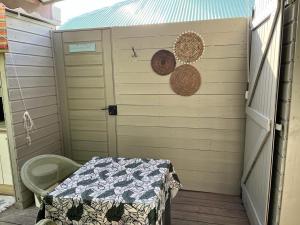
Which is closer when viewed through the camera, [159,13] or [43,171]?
[43,171]

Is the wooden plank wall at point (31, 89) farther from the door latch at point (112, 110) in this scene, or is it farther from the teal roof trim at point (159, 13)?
the door latch at point (112, 110)

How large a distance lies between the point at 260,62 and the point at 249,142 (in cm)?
87

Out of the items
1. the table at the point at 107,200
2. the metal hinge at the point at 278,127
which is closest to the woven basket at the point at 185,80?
the metal hinge at the point at 278,127

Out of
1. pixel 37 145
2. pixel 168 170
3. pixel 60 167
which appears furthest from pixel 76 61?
pixel 168 170

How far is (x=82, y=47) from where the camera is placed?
3033 mm

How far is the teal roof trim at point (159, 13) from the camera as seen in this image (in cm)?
278

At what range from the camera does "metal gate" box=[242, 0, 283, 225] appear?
1721mm

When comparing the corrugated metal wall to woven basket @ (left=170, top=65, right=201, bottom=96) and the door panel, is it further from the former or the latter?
the door panel

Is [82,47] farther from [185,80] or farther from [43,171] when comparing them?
[43,171]

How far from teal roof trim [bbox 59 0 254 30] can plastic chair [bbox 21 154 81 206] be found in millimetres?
1756

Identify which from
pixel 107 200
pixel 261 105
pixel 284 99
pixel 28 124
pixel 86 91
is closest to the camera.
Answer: pixel 107 200

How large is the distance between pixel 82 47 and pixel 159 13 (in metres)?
1.13

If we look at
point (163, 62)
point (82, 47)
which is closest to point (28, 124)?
point (82, 47)

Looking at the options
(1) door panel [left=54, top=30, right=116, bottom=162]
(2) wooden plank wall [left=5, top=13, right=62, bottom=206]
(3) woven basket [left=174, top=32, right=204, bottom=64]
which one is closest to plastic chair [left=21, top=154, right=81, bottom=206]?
(2) wooden plank wall [left=5, top=13, right=62, bottom=206]
